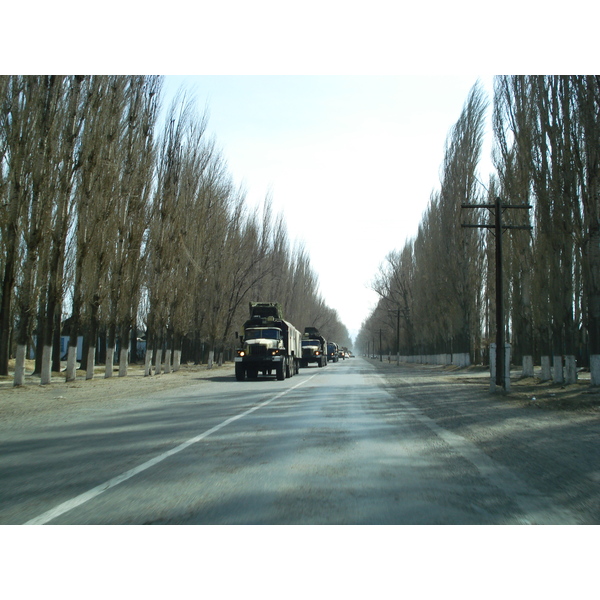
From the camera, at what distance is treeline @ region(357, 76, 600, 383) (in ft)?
65.2

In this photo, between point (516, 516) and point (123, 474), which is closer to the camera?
point (516, 516)

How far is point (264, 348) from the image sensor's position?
98.2 ft

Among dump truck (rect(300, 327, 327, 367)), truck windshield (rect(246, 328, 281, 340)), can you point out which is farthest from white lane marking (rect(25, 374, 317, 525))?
dump truck (rect(300, 327, 327, 367))

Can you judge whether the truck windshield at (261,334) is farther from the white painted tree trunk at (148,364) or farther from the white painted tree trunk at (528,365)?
the white painted tree trunk at (528,365)

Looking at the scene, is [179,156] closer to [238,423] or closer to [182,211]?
[182,211]

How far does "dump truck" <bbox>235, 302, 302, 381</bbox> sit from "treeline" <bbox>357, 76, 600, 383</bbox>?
430 inches

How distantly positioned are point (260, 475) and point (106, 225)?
23.1 meters

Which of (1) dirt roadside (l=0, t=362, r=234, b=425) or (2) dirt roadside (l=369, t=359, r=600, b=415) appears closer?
(1) dirt roadside (l=0, t=362, r=234, b=425)

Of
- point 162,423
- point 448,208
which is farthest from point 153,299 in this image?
point 162,423

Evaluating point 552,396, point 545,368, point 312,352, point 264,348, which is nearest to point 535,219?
point 545,368

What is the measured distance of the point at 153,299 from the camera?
118 feet

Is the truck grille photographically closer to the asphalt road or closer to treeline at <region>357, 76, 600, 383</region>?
treeline at <region>357, 76, 600, 383</region>

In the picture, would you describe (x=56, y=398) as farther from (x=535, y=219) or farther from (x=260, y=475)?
(x=535, y=219)

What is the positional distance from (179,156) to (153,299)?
387 inches
